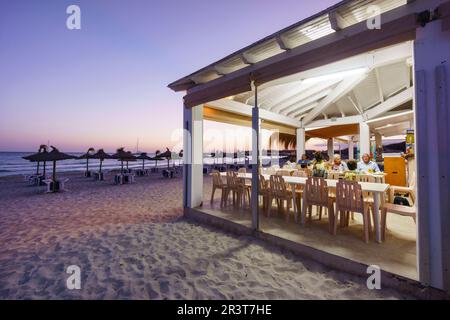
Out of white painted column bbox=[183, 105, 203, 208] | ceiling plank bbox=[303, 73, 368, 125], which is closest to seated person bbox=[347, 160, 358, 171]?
ceiling plank bbox=[303, 73, 368, 125]

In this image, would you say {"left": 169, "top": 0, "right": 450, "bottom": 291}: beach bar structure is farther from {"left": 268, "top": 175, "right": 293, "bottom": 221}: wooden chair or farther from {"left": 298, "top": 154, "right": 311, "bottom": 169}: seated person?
{"left": 298, "top": 154, "right": 311, "bottom": 169}: seated person

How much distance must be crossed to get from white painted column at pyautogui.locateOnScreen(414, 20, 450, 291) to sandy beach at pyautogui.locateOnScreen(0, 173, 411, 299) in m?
0.51

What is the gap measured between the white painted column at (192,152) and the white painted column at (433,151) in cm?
399

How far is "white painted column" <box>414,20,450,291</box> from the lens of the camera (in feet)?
6.23

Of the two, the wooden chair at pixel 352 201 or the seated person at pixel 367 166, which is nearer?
the wooden chair at pixel 352 201

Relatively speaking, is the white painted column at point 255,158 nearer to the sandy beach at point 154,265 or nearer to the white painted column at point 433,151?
the sandy beach at point 154,265

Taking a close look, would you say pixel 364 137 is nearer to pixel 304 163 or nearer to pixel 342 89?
pixel 304 163

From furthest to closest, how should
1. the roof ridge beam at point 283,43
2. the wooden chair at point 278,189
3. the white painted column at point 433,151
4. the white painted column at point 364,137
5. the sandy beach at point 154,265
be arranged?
the white painted column at point 364,137, the wooden chair at point 278,189, the roof ridge beam at point 283,43, the sandy beach at point 154,265, the white painted column at point 433,151

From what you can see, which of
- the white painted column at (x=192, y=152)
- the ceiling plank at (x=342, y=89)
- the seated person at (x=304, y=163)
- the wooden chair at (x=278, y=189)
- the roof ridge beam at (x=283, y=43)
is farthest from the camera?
the seated person at (x=304, y=163)

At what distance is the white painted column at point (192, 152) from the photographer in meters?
4.98
